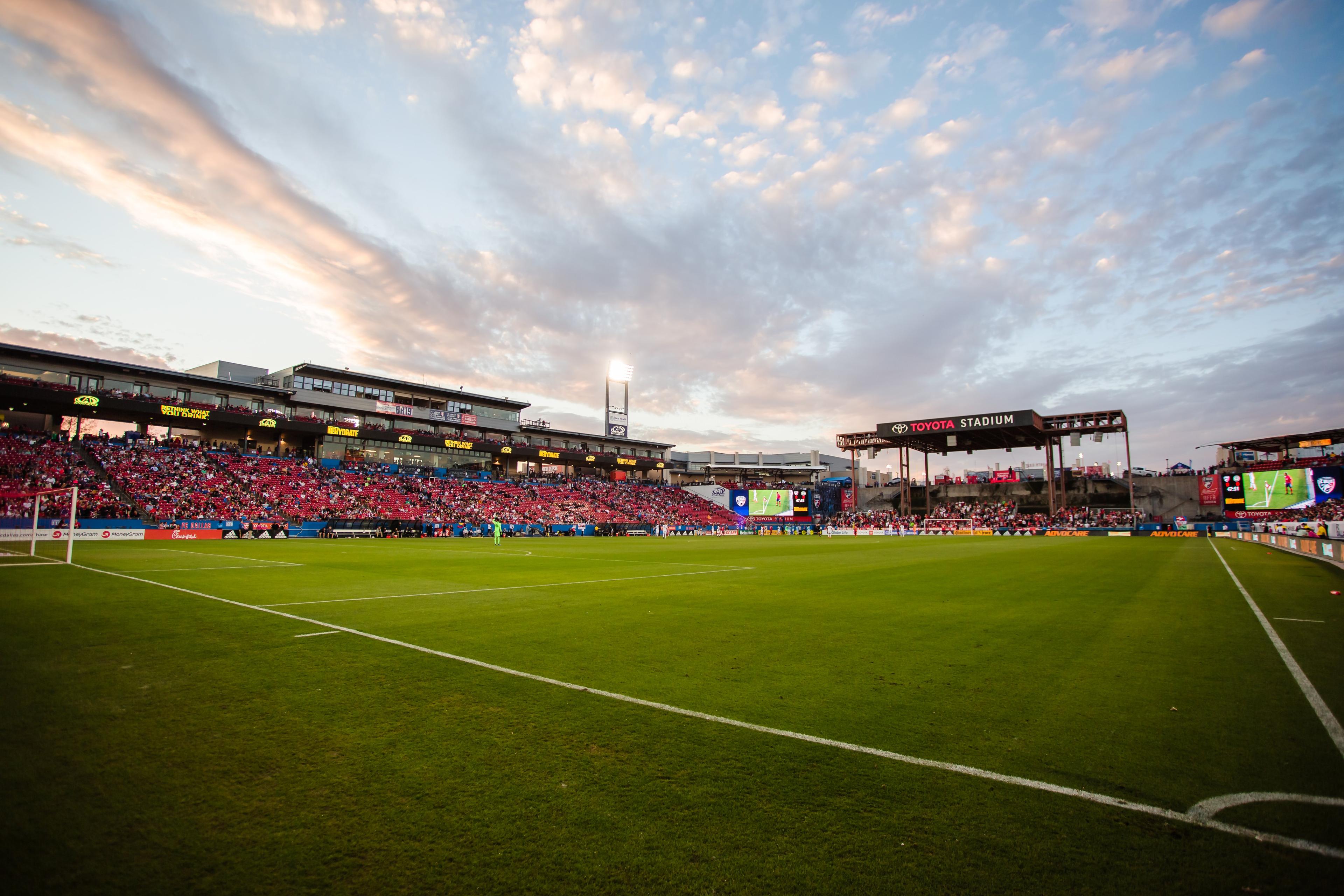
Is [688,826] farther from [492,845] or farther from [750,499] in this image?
[750,499]

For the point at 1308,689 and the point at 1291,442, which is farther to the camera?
the point at 1291,442

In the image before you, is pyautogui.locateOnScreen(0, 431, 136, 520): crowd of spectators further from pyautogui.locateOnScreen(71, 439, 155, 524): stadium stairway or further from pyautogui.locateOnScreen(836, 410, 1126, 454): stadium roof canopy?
pyautogui.locateOnScreen(836, 410, 1126, 454): stadium roof canopy

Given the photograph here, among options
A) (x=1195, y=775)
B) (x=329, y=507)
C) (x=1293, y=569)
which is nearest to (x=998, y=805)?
(x=1195, y=775)

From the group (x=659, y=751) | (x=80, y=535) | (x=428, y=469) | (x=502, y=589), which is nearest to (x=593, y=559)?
(x=502, y=589)

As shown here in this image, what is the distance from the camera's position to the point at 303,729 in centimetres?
464

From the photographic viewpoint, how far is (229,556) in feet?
72.8

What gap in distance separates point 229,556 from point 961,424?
58.9 metres

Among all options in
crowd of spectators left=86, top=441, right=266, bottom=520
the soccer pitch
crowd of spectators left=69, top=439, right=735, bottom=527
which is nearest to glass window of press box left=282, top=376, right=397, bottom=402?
crowd of spectators left=69, top=439, right=735, bottom=527

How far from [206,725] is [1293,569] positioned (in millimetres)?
28617

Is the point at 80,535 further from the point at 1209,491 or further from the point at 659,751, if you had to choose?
the point at 1209,491

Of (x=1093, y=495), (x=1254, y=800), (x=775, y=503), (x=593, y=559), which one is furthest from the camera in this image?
(x=775, y=503)

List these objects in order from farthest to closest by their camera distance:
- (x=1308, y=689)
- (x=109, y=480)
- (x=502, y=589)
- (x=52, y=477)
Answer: (x=109, y=480) → (x=52, y=477) → (x=502, y=589) → (x=1308, y=689)

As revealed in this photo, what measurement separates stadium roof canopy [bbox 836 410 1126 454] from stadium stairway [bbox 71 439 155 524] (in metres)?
61.9

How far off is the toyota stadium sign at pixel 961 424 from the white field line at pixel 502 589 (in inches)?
1787
